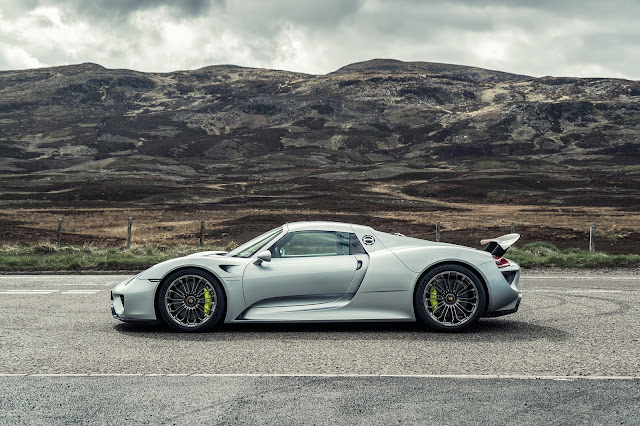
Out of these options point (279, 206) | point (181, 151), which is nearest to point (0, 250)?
point (279, 206)

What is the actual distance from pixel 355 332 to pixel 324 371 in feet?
6.70

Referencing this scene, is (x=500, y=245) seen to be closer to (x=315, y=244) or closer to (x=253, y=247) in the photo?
(x=315, y=244)

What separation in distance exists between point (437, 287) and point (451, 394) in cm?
273

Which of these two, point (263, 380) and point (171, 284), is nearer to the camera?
point (263, 380)

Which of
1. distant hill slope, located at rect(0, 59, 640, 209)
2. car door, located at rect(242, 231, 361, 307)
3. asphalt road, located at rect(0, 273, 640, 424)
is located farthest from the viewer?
distant hill slope, located at rect(0, 59, 640, 209)

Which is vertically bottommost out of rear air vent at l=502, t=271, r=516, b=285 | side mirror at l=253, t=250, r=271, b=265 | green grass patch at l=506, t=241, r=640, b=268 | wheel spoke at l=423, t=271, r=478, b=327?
green grass patch at l=506, t=241, r=640, b=268

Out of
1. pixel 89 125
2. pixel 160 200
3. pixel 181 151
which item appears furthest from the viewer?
pixel 89 125

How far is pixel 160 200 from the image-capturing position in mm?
78062

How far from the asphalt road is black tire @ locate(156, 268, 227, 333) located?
18cm

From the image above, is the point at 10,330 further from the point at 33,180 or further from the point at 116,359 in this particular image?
the point at 33,180

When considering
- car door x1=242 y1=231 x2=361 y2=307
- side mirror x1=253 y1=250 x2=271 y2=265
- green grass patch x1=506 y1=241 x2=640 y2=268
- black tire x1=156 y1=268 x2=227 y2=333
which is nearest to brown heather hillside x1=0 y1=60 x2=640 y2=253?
green grass patch x1=506 y1=241 x2=640 y2=268

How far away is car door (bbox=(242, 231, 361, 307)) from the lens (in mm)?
7289

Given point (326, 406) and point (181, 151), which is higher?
point (181, 151)

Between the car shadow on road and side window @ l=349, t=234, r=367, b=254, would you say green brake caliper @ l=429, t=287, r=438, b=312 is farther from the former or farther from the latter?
side window @ l=349, t=234, r=367, b=254
